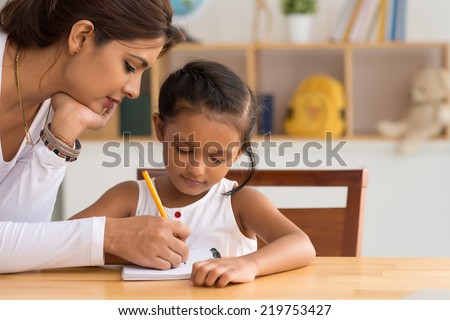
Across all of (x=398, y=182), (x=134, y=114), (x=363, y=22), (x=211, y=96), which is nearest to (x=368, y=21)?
(x=363, y=22)

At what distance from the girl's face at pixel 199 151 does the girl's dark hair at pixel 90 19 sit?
0.59ft

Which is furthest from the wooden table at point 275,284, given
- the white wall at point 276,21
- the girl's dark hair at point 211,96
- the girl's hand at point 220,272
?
the white wall at point 276,21

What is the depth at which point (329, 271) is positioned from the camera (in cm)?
116

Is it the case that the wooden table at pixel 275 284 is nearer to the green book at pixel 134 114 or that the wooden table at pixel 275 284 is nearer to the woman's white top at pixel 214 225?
the woman's white top at pixel 214 225

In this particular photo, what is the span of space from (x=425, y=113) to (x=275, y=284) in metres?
2.49

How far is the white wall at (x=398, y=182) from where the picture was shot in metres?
3.43

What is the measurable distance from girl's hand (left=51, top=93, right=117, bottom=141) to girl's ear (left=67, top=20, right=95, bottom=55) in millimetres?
106

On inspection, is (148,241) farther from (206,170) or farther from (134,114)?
(134,114)

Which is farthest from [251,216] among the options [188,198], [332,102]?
[332,102]

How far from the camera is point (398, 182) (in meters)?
3.45

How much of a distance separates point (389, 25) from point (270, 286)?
255 cm

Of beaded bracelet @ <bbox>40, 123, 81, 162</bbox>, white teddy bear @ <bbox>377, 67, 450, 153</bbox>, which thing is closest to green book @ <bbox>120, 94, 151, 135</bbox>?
white teddy bear @ <bbox>377, 67, 450, 153</bbox>

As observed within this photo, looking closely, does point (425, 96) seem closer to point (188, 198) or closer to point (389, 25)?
point (389, 25)

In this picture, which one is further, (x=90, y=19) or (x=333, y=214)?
(x=333, y=214)
